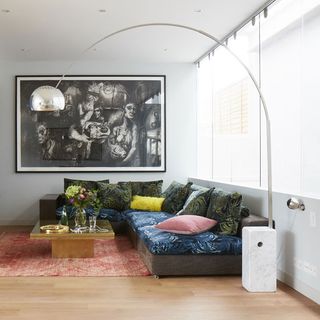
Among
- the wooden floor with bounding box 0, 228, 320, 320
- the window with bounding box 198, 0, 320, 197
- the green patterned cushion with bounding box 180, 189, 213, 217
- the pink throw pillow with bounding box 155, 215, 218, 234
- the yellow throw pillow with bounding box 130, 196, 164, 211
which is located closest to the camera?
the wooden floor with bounding box 0, 228, 320, 320

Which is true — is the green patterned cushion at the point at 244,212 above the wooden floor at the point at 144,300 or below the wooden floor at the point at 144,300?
above

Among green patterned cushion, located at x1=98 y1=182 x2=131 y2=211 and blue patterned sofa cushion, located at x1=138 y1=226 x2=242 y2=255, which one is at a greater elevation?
green patterned cushion, located at x1=98 y1=182 x2=131 y2=211

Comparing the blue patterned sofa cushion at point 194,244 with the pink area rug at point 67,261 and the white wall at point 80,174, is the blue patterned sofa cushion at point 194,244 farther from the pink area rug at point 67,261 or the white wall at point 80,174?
the white wall at point 80,174

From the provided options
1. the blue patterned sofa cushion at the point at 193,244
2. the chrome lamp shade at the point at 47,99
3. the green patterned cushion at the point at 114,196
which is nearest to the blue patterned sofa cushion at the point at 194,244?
the blue patterned sofa cushion at the point at 193,244

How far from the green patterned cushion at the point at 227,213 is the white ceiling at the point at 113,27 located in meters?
2.01

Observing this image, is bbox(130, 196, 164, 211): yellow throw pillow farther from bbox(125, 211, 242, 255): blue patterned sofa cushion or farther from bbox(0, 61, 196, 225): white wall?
bbox(125, 211, 242, 255): blue patterned sofa cushion

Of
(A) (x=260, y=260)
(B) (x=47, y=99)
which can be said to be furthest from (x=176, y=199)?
(A) (x=260, y=260)

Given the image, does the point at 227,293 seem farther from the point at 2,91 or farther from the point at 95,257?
the point at 2,91

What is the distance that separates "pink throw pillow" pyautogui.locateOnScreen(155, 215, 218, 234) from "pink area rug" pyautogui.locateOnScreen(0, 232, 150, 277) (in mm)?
486

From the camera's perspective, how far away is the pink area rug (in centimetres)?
500

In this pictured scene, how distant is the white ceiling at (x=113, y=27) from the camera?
212 inches

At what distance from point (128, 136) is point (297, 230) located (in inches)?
181

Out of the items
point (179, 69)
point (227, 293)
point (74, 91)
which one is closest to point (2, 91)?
point (74, 91)

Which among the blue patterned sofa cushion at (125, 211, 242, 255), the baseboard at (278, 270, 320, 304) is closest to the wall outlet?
the baseboard at (278, 270, 320, 304)
